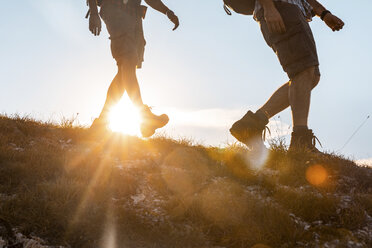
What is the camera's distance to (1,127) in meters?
4.28

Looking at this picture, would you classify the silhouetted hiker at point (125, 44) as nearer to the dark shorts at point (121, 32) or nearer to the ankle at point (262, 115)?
the dark shorts at point (121, 32)

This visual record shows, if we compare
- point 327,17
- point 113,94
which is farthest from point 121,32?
point 327,17

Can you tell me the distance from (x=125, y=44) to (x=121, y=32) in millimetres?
176

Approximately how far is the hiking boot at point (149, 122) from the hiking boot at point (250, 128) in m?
1.08

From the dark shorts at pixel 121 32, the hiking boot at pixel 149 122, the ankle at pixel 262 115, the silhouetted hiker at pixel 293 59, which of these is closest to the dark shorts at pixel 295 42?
the silhouetted hiker at pixel 293 59

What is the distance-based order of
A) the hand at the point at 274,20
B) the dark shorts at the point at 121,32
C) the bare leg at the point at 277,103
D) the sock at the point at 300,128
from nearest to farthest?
the hand at the point at 274,20 < the sock at the point at 300,128 < the bare leg at the point at 277,103 < the dark shorts at the point at 121,32

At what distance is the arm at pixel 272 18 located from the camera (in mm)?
3867

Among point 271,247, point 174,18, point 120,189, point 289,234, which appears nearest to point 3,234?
point 120,189

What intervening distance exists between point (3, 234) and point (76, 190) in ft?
2.20

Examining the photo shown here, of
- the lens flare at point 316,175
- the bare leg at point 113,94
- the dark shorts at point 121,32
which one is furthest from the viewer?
the bare leg at point 113,94

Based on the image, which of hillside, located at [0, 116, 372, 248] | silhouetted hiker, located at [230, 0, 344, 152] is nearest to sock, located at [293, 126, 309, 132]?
silhouetted hiker, located at [230, 0, 344, 152]

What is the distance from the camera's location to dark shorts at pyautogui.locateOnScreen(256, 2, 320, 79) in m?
3.88

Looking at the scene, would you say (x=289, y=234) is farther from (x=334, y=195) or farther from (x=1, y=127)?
(x=1, y=127)

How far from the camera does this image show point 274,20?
3865 mm
